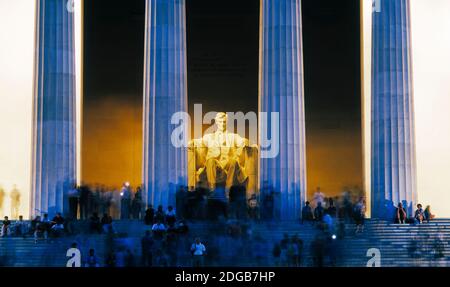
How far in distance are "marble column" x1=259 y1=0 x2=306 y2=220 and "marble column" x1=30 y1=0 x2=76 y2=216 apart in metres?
14.3

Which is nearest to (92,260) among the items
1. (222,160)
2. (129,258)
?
(129,258)

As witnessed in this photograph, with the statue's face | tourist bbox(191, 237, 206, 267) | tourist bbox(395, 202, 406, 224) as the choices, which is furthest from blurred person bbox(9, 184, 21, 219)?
tourist bbox(395, 202, 406, 224)

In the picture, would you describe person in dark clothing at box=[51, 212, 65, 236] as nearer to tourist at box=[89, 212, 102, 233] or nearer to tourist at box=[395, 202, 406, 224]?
tourist at box=[89, 212, 102, 233]

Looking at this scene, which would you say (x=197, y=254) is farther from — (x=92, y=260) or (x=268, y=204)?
(x=268, y=204)

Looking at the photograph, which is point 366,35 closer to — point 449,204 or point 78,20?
point 449,204

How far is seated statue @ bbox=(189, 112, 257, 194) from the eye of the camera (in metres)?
99.9

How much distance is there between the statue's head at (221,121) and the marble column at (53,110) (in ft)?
71.7

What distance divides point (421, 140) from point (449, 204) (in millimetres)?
5882

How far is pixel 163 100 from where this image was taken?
81.4 meters

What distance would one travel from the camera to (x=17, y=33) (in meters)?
96.1

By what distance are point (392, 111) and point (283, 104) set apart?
7951mm

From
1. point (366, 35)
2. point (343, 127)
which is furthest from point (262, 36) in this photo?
point (343, 127)

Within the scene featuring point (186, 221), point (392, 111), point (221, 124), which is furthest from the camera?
point (221, 124)

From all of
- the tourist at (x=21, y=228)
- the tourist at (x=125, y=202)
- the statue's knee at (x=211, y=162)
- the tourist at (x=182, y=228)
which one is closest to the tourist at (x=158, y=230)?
the tourist at (x=182, y=228)
